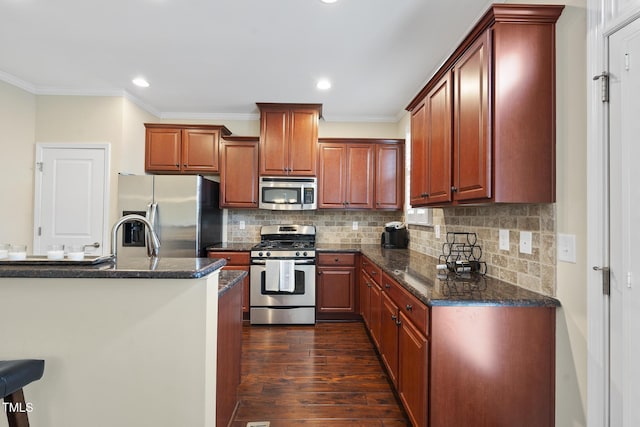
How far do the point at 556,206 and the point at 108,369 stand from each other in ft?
7.17

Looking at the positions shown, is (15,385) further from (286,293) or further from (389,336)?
(286,293)

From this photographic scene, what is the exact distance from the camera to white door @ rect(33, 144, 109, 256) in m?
3.47

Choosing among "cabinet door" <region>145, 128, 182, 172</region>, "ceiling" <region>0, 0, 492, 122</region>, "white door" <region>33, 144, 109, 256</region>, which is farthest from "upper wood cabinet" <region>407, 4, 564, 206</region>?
"white door" <region>33, 144, 109, 256</region>

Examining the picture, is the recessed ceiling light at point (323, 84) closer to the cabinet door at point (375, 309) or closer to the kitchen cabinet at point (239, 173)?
the kitchen cabinet at point (239, 173)

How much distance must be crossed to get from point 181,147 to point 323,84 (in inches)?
78.7

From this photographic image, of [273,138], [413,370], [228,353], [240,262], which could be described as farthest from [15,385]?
[273,138]

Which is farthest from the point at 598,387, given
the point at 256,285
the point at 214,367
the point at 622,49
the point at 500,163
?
the point at 256,285

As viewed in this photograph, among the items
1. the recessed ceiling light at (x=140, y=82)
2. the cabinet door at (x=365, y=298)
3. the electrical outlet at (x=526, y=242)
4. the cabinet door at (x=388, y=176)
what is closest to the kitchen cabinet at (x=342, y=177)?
the cabinet door at (x=388, y=176)

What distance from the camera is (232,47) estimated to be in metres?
2.59

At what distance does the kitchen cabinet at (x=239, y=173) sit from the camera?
13.2ft

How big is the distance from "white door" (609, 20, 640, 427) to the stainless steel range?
9.03ft

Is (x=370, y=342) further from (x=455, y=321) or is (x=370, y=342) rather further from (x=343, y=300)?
(x=455, y=321)

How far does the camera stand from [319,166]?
410cm

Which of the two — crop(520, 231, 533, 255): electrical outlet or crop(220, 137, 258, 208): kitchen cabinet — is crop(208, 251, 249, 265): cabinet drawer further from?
crop(520, 231, 533, 255): electrical outlet
